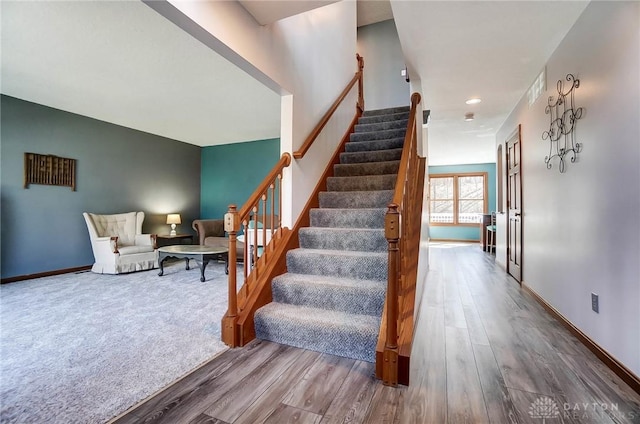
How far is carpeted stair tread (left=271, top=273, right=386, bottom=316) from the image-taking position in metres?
2.02

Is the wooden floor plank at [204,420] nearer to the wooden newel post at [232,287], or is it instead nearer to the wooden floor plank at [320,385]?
the wooden floor plank at [320,385]

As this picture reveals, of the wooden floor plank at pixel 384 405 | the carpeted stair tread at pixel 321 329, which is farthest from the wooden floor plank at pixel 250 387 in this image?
the wooden floor plank at pixel 384 405

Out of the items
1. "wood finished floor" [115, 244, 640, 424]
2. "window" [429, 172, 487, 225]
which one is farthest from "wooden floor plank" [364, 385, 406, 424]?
"window" [429, 172, 487, 225]

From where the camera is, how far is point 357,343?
1819 millimetres

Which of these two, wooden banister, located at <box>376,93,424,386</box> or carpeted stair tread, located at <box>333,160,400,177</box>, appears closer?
wooden banister, located at <box>376,93,424,386</box>

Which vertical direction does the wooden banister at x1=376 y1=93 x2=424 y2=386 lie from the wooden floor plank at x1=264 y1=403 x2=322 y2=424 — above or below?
above

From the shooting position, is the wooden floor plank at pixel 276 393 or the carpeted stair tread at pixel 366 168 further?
the carpeted stair tread at pixel 366 168

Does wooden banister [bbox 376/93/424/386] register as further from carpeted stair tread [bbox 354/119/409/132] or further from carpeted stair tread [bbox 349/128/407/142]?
carpeted stair tread [bbox 354/119/409/132]

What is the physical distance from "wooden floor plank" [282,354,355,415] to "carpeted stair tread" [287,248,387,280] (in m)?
0.65

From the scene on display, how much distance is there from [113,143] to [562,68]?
6.36 metres

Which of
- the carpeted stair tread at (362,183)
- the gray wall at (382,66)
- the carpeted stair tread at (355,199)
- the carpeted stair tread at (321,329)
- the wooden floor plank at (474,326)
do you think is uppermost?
the gray wall at (382,66)

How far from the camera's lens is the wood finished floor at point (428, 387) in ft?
4.31

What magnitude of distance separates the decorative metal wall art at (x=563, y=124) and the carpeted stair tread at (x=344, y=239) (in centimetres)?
159

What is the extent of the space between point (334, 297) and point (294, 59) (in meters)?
2.18
